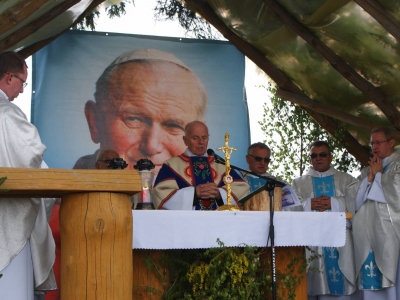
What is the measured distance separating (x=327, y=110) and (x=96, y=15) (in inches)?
120

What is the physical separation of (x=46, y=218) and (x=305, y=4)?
14.2ft

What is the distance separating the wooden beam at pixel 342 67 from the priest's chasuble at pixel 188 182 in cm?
195

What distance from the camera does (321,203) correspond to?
7324mm

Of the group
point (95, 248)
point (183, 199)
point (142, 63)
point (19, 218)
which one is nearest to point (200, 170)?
point (183, 199)

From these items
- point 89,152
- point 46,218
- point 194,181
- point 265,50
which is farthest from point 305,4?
point 46,218

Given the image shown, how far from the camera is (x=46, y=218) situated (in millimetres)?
3844

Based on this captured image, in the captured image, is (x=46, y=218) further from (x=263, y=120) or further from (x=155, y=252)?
(x=263, y=120)

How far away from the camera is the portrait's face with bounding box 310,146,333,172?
767 cm

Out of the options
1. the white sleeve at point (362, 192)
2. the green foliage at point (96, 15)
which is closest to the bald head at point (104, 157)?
the green foliage at point (96, 15)

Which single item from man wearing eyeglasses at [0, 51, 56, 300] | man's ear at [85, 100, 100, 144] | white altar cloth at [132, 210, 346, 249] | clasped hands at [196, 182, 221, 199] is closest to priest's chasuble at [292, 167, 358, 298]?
clasped hands at [196, 182, 221, 199]

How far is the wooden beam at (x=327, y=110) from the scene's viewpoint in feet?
26.7

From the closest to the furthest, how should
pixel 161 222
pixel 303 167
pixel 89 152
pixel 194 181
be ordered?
1. pixel 161 222
2. pixel 194 181
3. pixel 89 152
4. pixel 303 167

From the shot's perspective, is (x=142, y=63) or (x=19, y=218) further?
(x=142, y=63)

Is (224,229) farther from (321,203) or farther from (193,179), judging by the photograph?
(321,203)
